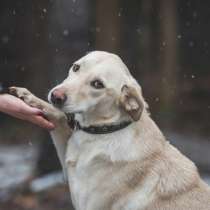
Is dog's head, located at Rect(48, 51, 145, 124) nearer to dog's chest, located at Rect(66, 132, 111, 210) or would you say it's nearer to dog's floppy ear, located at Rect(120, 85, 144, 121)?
dog's floppy ear, located at Rect(120, 85, 144, 121)

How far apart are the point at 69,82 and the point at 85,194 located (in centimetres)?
64

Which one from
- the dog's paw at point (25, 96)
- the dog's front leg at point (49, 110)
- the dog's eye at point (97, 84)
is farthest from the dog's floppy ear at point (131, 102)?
the dog's paw at point (25, 96)

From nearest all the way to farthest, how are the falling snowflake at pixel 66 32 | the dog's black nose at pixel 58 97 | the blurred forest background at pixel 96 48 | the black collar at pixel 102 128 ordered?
the dog's black nose at pixel 58 97
the black collar at pixel 102 128
the blurred forest background at pixel 96 48
the falling snowflake at pixel 66 32

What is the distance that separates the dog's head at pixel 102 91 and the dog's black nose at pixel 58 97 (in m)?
0.03

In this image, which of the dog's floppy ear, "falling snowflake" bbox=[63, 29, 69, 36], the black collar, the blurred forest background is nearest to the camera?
the dog's floppy ear

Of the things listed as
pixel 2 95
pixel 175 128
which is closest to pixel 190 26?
pixel 175 128

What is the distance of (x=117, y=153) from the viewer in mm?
5359

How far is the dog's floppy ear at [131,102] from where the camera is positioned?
5.24m

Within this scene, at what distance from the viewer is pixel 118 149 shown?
5355mm

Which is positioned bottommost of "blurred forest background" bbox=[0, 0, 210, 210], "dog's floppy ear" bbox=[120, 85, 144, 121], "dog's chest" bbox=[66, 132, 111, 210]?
"blurred forest background" bbox=[0, 0, 210, 210]

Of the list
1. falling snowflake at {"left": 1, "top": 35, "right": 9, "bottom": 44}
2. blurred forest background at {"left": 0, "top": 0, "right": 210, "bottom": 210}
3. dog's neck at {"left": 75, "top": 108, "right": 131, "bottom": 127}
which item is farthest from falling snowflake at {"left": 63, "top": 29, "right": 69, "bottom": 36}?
dog's neck at {"left": 75, "top": 108, "right": 131, "bottom": 127}

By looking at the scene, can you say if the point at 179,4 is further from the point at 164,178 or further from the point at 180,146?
the point at 164,178

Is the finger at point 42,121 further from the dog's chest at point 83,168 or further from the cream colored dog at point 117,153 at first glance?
the dog's chest at point 83,168

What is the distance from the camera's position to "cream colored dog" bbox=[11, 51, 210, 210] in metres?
5.27
